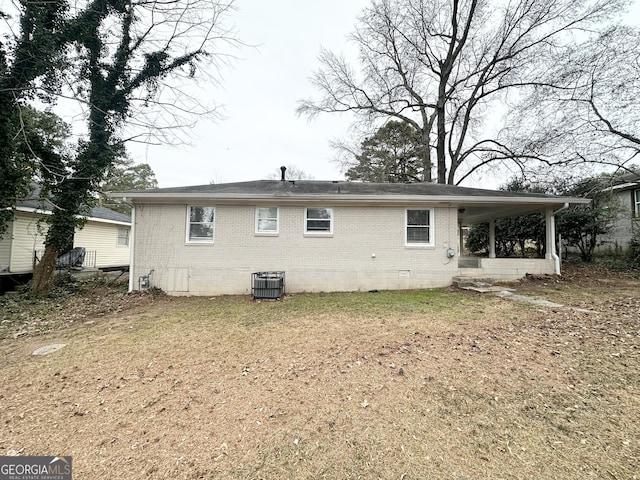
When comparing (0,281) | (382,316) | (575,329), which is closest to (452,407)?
(382,316)

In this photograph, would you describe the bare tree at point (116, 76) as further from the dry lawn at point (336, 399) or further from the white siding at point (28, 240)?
the dry lawn at point (336, 399)

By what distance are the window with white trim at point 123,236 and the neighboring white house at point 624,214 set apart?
25.8 metres

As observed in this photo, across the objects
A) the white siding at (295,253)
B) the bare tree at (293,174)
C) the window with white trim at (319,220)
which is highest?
the bare tree at (293,174)

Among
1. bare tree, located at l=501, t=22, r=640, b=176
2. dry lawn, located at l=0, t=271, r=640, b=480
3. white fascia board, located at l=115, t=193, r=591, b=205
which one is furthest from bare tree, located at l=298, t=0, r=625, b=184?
dry lawn, located at l=0, t=271, r=640, b=480

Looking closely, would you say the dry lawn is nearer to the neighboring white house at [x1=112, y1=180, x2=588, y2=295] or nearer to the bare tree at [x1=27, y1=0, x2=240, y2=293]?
the neighboring white house at [x1=112, y1=180, x2=588, y2=295]

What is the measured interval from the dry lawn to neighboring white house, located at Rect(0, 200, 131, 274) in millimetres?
8013

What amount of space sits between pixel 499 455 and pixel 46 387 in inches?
182

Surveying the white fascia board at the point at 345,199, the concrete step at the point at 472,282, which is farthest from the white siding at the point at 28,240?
the concrete step at the point at 472,282

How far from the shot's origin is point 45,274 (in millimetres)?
8328

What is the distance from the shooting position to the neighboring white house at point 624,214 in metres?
12.2

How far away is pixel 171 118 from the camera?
8000 mm

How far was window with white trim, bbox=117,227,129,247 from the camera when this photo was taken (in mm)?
15891

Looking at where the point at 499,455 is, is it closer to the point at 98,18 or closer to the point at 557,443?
the point at 557,443

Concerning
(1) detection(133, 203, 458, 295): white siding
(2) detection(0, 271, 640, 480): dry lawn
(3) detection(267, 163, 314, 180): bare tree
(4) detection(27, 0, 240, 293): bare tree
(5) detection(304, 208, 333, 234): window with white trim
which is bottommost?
(2) detection(0, 271, 640, 480): dry lawn
